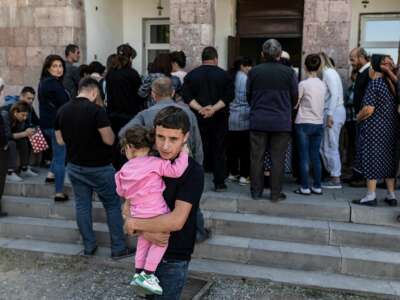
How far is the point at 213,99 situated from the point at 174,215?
131 inches

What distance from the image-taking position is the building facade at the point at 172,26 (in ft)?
23.5

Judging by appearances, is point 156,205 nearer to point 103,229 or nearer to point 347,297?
point 347,297

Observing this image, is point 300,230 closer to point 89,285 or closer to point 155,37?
point 89,285

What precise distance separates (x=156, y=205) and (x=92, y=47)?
6404 mm

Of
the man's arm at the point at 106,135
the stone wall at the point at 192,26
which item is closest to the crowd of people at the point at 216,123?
the man's arm at the point at 106,135

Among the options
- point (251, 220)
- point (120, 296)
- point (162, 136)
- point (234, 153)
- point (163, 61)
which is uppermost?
point (163, 61)

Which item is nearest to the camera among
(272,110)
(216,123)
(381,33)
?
(272,110)

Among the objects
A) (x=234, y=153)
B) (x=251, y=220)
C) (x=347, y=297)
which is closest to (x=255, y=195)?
(x=251, y=220)

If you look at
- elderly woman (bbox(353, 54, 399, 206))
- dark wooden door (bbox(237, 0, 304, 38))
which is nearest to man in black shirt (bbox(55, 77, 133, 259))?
elderly woman (bbox(353, 54, 399, 206))

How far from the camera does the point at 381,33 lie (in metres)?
8.48

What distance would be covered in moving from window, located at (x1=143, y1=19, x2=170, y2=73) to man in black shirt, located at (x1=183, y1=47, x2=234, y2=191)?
389 centimetres

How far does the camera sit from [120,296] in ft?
13.7

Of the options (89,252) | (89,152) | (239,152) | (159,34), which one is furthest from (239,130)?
(159,34)

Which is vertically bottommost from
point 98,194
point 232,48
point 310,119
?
point 98,194
